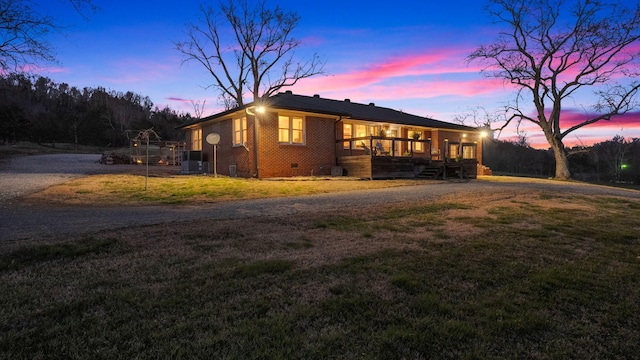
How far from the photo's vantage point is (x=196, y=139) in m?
22.2

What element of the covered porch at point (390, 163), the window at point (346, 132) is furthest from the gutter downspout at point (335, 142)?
the window at point (346, 132)

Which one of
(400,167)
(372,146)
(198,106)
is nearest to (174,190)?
(372,146)

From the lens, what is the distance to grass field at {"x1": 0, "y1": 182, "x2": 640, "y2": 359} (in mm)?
2295

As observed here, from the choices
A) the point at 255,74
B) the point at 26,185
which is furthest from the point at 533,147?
the point at 26,185

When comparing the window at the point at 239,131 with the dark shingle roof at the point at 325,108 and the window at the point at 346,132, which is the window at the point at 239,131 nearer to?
the dark shingle roof at the point at 325,108

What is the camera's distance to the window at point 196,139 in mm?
21672

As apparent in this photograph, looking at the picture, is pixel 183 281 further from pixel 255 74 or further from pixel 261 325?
pixel 255 74

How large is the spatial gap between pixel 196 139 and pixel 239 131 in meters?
6.07

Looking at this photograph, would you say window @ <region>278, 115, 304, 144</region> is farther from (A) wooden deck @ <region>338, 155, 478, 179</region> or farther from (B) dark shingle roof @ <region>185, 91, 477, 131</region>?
(A) wooden deck @ <region>338, 155, 478, 179</region>

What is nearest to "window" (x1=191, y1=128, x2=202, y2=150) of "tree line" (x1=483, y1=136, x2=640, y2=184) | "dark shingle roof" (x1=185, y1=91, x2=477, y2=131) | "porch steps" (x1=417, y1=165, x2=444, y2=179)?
"dark shingle roof" (x1=185, y1=91, x2=477, y2=131)

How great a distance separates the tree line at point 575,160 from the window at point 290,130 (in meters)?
56.6

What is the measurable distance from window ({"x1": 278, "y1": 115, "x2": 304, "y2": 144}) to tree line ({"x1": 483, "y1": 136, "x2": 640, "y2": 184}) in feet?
186

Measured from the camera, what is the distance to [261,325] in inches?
99.2

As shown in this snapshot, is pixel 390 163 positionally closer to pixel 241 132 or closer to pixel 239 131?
pixel 241 132
